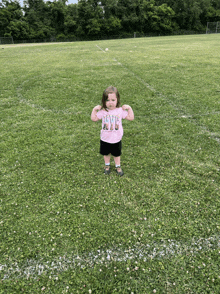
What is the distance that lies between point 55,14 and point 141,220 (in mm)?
89562

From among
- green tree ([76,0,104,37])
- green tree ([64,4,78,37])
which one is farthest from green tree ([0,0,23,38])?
green tree ([76,0,104,37])

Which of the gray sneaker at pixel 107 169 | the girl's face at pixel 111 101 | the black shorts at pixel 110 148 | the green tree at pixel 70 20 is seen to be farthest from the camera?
the green tree at pixel 70 20

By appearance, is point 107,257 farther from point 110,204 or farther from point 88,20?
point 88,20

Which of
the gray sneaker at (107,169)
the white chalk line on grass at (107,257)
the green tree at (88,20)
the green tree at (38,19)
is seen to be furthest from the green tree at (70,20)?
the white chalk line on grass at (107,257)

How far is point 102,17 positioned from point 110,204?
8784 cm

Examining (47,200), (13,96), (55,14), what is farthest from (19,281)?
(55,14)

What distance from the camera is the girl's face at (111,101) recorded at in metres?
3.51

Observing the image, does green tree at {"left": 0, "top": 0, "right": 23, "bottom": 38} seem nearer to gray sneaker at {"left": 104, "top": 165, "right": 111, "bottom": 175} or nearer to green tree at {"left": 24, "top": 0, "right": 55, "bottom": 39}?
green tree at {"left": 24, "top": 0, "right": 55, "bottom": 39}

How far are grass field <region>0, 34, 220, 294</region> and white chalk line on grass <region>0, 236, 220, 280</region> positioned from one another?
0.05ft

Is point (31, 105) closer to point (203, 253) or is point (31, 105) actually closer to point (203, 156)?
point (203, 156)

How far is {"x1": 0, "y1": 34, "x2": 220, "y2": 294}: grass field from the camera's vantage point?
8.87ft

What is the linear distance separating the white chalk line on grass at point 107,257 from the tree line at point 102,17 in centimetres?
7878

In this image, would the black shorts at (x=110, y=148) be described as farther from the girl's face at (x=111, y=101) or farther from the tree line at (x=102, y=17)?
the tree line at (x=102, y=17)

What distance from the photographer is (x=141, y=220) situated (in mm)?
3396
